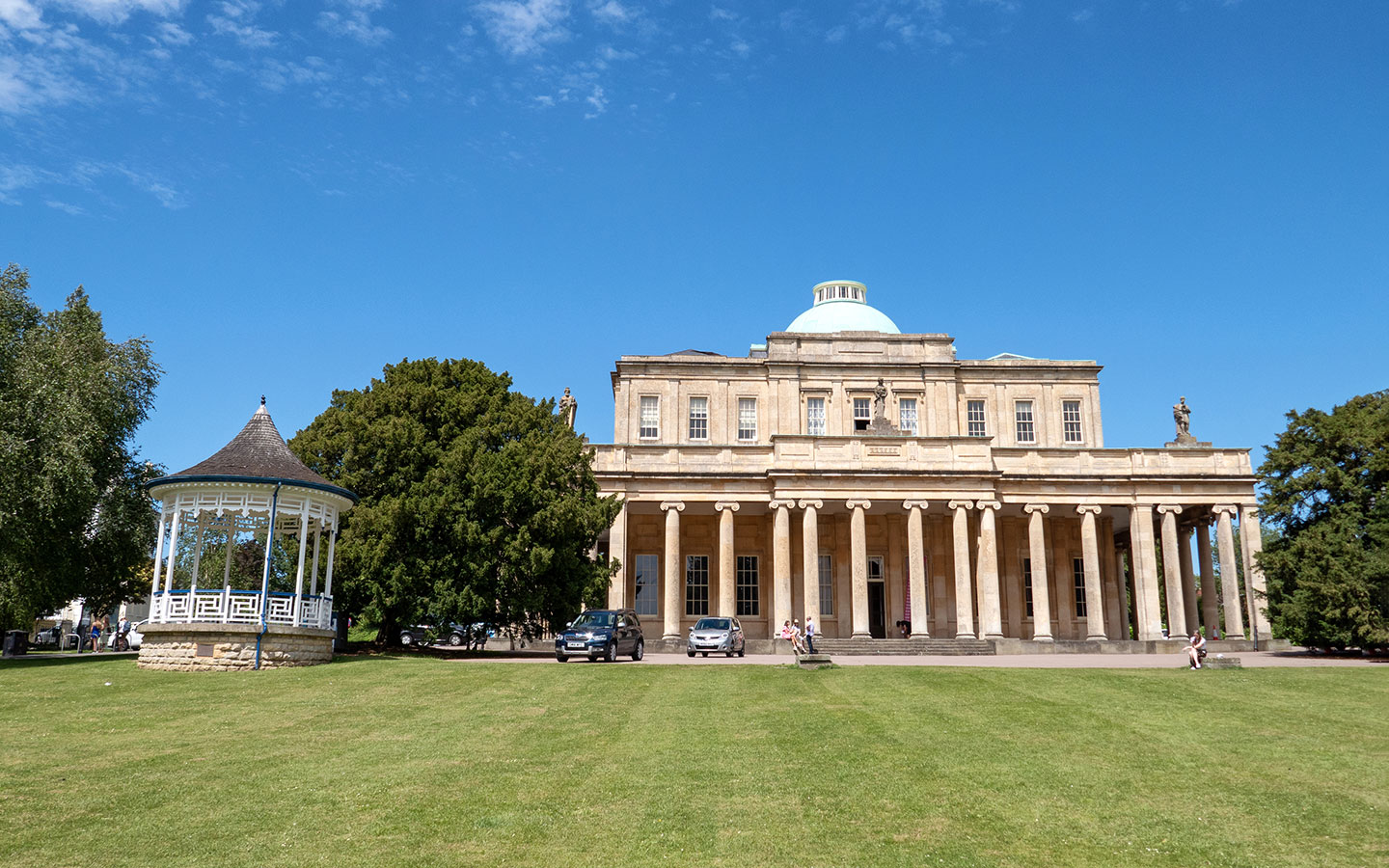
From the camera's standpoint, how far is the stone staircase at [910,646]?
36.4 m

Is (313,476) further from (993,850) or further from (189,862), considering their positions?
(993,850)

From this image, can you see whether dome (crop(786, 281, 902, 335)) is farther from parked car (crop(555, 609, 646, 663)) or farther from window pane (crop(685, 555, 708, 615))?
parked car (crop(555, 609, 646, 663))

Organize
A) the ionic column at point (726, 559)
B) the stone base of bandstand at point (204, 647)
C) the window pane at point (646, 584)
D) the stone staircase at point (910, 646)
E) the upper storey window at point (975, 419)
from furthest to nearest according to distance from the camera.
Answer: the upper storey window at point (975, 419), the window pane at point (646, 584), the ionic column at point (726, 559), the stone staircase at point (910, 646), the stone base of bandstand at point (204, 647)

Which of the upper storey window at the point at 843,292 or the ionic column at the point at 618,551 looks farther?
the upper storey window at the point at 843,292

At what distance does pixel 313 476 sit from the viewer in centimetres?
2625

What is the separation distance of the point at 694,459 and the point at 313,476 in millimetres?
18968

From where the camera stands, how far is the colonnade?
39.2 m

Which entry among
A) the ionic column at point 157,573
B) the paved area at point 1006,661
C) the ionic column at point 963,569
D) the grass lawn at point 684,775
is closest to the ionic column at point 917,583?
the ionic column at point 963,569

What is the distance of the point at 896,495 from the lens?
132ft

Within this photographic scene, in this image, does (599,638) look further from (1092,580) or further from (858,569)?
(1092,580)

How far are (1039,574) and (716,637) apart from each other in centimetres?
1537

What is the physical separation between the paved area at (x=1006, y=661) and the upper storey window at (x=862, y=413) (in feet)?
46.7

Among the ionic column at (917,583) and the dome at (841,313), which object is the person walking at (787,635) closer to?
the ionic column at (917,583)

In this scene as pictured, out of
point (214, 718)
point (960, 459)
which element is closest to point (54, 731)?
point (214, 718)
